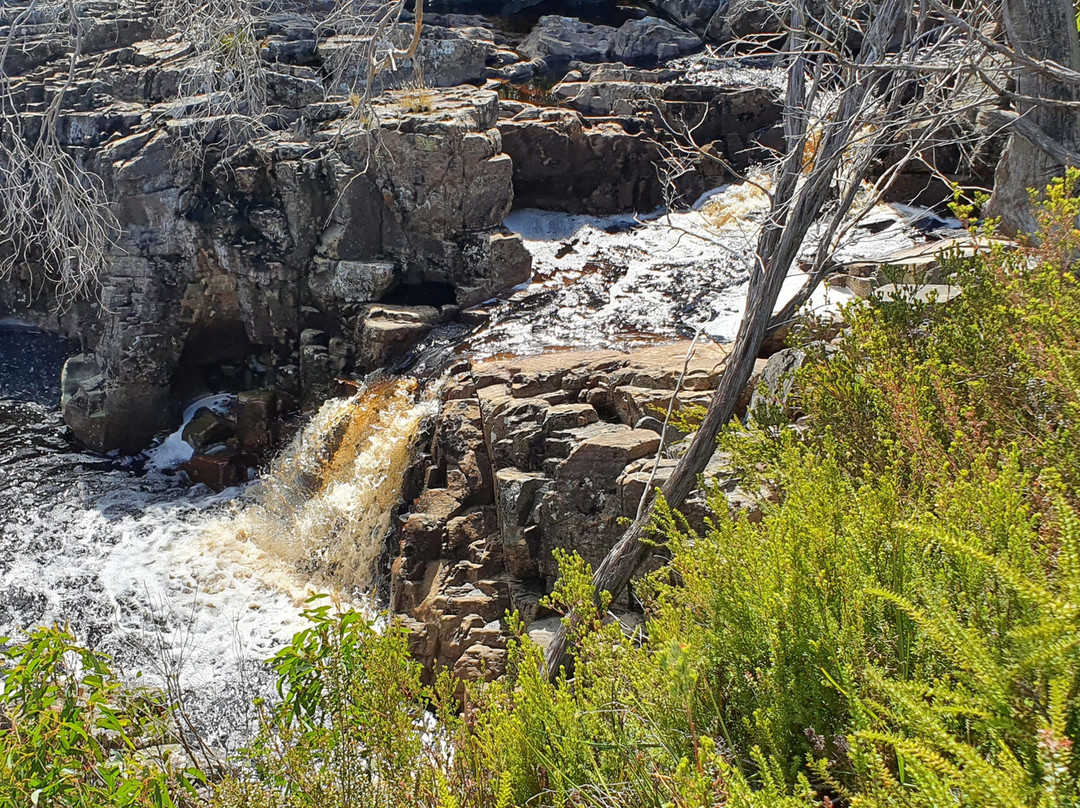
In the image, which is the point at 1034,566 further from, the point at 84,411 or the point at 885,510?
the point at 84,411

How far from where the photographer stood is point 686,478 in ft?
12.8

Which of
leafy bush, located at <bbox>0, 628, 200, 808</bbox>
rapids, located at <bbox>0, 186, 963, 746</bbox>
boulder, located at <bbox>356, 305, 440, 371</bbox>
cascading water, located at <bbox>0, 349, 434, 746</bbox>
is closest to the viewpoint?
leafy bush, located at <bbox>0, 628, 200, 808</bbox>

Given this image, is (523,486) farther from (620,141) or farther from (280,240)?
(620,141)

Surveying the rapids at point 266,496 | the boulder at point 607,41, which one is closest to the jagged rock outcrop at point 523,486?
the rapids at point 266,496

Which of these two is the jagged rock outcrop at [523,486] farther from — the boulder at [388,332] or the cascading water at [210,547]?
the boulder at [388,332]

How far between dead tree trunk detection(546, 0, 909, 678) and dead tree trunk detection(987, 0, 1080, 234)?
568 mm

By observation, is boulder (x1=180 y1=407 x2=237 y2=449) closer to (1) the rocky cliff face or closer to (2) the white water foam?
(2) the white water foam

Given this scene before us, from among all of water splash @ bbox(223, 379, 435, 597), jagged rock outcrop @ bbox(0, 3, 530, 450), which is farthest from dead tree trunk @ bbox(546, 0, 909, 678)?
jagged rock outcrop @ bbox(0, 3, 530, 450)

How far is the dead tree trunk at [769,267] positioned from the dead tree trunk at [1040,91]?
22.3 inches

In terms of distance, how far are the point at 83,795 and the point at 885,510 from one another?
2.37 m

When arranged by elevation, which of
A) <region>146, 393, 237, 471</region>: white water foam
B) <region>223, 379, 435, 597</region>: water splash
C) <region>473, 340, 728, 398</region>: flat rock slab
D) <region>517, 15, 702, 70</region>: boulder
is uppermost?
<region>517, 15, 702, 70</region>: boulder

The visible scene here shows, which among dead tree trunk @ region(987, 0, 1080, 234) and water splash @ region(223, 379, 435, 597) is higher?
dead tree trunk @ region(987, 0, 1080, 234)

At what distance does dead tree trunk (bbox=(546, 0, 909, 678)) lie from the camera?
375 centimetres

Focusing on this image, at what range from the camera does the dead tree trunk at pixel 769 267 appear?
3748mm
